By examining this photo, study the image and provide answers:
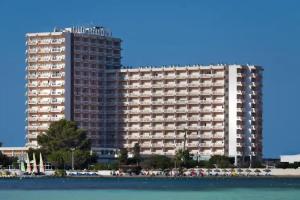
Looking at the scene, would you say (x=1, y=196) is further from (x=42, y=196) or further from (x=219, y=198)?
(x=219, y=198)

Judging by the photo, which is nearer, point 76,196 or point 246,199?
point 246,199

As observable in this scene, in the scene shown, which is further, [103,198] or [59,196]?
[59,196]

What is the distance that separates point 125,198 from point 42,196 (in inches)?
479

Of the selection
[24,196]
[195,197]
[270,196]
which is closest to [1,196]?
[24,196]

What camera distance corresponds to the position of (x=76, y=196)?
382 ft

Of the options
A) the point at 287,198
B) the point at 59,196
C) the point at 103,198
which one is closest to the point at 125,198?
the point at 103,198

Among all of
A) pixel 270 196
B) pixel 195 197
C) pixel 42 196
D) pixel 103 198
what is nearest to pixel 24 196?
pixel 42 196

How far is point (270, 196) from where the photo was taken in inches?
4542

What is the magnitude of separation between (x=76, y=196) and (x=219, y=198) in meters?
17.0

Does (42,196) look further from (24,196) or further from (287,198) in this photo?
(287,198)

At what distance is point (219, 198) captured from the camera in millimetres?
111375

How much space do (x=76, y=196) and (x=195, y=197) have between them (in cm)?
1393

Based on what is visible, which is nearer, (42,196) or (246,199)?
(246,199)

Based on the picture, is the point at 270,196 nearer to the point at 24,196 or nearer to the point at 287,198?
the point at 287,198
